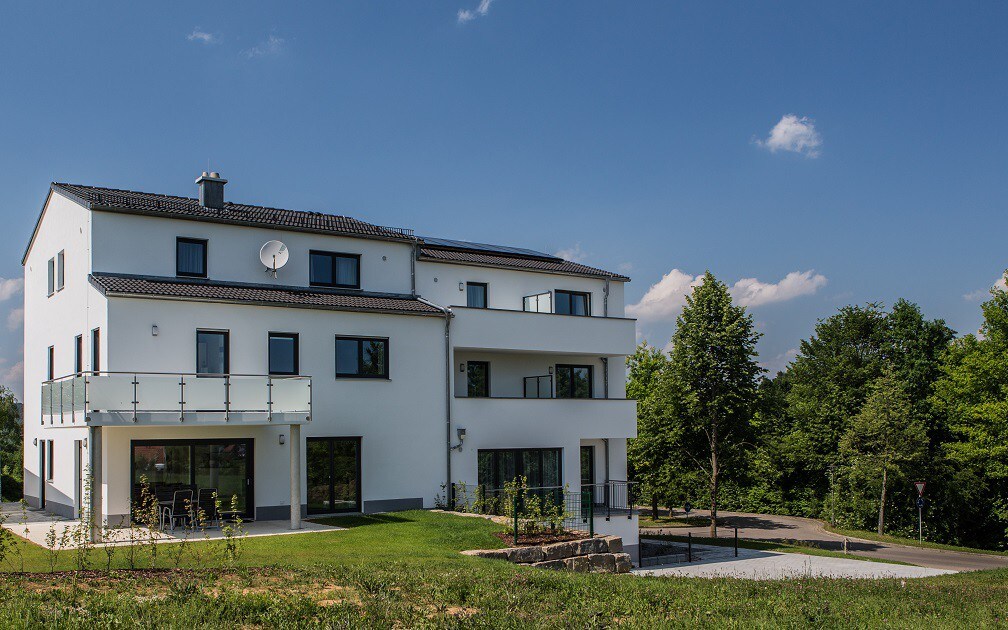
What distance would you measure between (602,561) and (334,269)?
39.9 ft

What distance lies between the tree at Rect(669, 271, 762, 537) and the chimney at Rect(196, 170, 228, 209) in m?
19.8

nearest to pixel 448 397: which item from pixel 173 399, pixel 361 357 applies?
pixel 361 357

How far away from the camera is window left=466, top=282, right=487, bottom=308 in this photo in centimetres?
2875

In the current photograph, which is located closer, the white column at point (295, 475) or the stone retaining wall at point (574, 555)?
the stone retaining wall at point (574, 555)

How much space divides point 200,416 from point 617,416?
1455 centimetres

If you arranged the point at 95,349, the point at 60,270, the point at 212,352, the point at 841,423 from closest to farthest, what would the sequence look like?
the point at 95,349
the point at 212,352
the point at 60,270
the point at 841,423

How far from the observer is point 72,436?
22547 millimetres

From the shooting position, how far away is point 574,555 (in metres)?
19.5

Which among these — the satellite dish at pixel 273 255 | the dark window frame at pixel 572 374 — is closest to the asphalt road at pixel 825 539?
the dark window frame at pixel 572 374

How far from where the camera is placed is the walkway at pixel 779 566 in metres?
23.8

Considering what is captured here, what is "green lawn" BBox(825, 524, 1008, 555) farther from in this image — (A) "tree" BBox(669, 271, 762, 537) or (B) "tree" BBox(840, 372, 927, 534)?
(A) "tree" BBox(669, 271, 762, 537)

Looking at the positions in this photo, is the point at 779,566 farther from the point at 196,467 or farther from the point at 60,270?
the point at 60,270

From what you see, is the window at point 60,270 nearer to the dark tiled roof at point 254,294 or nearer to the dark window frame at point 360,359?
the dark tiled roof at point 254,294

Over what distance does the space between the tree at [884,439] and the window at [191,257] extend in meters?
30.7
